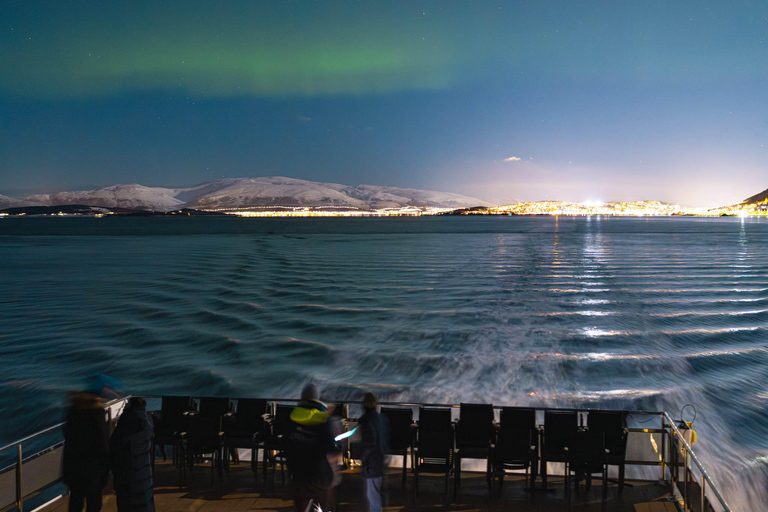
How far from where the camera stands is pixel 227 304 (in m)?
26.5

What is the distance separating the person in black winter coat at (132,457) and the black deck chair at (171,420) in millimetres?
2208

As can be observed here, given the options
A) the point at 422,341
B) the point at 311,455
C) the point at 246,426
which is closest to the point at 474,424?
the point at 311,455

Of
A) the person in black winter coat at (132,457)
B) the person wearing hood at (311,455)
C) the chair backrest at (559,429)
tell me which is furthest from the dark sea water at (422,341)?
the person in black winter coat at (132,457)

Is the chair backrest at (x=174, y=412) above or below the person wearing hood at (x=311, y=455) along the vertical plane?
below

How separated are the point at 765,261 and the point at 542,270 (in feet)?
79.3

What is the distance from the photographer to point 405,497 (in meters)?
5.93

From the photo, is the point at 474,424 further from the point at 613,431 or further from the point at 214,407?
the point at 214,407

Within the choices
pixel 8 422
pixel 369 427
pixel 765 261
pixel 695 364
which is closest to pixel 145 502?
pixel 369 427

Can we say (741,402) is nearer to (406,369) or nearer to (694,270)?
(406,369)

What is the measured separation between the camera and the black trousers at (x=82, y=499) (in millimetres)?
4832

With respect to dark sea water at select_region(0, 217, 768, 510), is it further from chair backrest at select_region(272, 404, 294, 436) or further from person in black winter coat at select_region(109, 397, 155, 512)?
person in black winter coat at select_region(109, 397, 155, 512)

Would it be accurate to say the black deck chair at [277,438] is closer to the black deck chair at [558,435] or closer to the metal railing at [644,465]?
the metal railing at [644,465]

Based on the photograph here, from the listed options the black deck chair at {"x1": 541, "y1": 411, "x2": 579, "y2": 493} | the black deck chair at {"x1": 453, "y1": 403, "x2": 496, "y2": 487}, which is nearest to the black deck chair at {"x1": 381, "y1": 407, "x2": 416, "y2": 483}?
the black deck chair at {"x1": 453, "y1": 403, "x2": 496, "y2": 487}

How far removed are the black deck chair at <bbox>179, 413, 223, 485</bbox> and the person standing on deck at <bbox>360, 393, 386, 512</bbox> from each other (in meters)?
2.37
